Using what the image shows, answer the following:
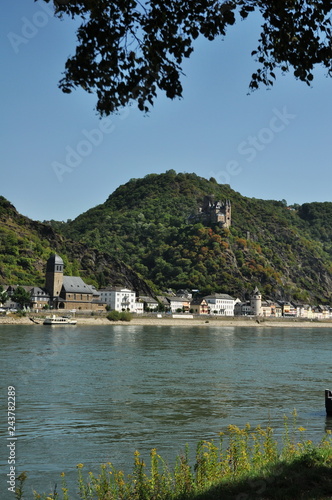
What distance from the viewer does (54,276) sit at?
11319cm

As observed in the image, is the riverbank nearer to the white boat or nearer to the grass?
the grass

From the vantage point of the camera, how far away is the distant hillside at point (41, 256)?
390 feet

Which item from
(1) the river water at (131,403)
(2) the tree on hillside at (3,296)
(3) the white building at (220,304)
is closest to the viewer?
(1) the river water at (131,403)

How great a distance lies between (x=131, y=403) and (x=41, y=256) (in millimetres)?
107967

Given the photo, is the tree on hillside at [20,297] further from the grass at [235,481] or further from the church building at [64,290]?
the grass at [235,481]

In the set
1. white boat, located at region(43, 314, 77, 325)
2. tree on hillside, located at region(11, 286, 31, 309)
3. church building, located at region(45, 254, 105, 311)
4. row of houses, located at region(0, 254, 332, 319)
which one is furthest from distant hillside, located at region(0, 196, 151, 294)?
white boat, located at region(43, 314, 77, 325)

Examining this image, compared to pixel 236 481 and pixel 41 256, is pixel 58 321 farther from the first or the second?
pixel 236 481

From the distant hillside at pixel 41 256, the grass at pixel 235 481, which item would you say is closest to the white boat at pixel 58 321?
the distant hillside at pixel 41 256

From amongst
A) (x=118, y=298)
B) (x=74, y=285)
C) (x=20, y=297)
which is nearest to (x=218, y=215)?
(x=118, y=298)

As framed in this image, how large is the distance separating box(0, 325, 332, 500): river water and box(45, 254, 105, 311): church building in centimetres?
7407

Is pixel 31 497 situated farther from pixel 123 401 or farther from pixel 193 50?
pixel 123 401

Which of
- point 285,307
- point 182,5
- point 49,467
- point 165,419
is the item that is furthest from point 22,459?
point 285,307

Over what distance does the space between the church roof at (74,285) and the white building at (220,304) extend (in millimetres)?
40296

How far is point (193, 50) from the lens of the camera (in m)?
7.12
